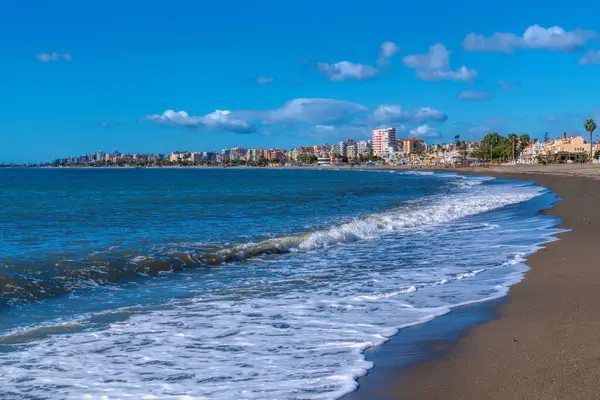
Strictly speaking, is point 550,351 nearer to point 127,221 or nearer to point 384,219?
point 384,219

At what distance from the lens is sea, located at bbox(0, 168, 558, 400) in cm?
448

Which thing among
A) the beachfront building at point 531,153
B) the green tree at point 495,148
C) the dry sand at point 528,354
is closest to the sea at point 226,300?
the dry sand at point 528,354

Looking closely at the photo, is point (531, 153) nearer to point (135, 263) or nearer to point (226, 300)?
point (135, 263)

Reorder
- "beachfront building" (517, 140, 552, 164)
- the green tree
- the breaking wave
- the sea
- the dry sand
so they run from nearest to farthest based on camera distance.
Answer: the dry sand → the sea → the breaking wave → "beachfront building" (517, 140, 552, 164) → the green tree

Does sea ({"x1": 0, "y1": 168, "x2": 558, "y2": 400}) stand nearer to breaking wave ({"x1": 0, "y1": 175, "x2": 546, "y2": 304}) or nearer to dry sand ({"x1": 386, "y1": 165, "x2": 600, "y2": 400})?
breaking wave ({"x1": 0, "y1": 175, "x2": 546, "y2": 304})

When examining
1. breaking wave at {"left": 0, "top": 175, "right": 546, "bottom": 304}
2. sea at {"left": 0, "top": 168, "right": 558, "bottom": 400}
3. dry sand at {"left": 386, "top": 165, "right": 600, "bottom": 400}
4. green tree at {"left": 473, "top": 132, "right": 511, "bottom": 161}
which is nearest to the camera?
dry sand at {"left": 386, "top": 165, "right": 600, "bottom": 400}

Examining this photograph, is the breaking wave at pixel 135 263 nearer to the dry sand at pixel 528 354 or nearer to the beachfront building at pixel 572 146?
the dry sand at pixel 528 354

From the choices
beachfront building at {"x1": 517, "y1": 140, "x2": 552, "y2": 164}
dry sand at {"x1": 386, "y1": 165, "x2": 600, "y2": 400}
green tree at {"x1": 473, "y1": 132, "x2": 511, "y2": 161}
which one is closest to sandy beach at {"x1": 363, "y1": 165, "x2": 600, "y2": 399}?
dry sand at {"x1": 386, "y1": 165, "x2": 600, "y2": 400}

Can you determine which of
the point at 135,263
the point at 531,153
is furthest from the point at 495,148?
the point at 135,263

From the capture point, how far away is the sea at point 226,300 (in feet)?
14.7

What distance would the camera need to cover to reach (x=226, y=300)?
294 inches

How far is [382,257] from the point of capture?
11.2 metres

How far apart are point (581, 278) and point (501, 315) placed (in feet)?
8.89

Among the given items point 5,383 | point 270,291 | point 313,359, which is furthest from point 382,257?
point 5,383
